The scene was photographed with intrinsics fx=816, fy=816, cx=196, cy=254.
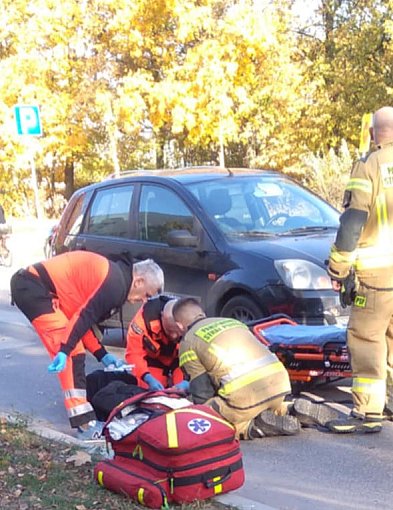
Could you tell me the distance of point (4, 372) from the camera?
25.1 ft

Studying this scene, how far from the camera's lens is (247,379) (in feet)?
16.1

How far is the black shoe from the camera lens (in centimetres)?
512

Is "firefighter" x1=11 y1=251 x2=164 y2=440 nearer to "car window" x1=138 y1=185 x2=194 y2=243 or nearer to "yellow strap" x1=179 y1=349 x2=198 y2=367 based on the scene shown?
"yellow strap" x1=179 y1=349 x2=198 y2=367

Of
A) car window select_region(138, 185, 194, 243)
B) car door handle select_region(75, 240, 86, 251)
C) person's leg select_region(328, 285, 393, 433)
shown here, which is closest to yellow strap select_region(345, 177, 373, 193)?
person's leg select_region(328, 285, 393, 433)

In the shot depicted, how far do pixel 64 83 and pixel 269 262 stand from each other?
16.9 metres

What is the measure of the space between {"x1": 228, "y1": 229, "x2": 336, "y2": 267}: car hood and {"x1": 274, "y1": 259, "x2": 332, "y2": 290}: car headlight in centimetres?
7

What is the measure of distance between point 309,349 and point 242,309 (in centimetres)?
117

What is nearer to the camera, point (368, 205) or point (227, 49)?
point (368, 205)

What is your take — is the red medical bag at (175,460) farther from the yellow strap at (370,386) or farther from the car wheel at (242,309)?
the car wheel at (242,309)

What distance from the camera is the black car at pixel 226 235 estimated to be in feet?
21.2

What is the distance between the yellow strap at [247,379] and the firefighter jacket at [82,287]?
85 centimetres

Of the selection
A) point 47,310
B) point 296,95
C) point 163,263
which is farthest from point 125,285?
point 296,95

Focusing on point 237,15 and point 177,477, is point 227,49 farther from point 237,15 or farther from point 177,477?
point 177,477

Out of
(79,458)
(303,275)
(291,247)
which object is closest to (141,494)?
(79,458)
